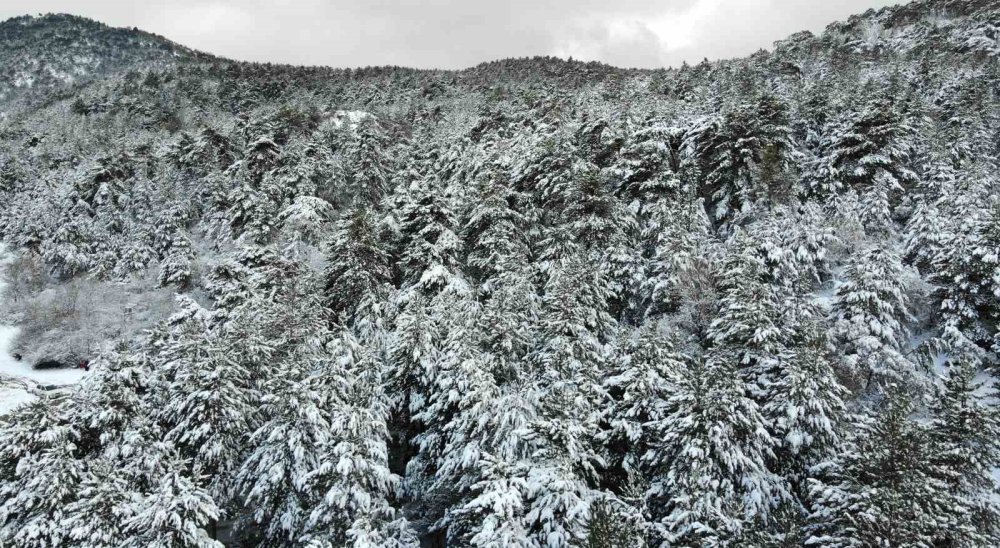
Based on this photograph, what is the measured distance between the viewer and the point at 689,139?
38406 millimetres

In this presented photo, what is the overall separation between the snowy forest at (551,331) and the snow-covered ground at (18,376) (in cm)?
101

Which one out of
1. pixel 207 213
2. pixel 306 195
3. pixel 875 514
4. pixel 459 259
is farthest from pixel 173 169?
pixel 875 514

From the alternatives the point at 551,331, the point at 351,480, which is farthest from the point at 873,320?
the point at 351,480

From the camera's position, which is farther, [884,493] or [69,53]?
[69,53]

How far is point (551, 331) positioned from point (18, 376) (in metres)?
40.9

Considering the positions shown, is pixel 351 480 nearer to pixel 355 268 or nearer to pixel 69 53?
pixel 355 268

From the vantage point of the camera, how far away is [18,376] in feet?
121

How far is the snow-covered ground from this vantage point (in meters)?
32.2

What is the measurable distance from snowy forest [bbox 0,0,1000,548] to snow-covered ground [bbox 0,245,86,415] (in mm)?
1009

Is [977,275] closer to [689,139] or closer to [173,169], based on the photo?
[689,139]

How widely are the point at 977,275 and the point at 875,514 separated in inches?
628

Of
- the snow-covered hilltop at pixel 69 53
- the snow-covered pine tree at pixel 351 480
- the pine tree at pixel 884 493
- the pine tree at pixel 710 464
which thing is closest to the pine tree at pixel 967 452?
the pine tree at pixel 884 493

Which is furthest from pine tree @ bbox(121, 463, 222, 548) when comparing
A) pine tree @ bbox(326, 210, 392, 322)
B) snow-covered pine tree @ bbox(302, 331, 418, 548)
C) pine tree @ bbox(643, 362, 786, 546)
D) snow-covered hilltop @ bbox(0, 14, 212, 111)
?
snow-covered hilltop @ bbox(0, 14, 212, 111)

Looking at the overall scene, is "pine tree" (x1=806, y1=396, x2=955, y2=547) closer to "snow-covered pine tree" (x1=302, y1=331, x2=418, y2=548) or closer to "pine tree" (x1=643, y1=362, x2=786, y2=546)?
"pine tree" (x1=643, y1=362, x2=786, y2=546)
